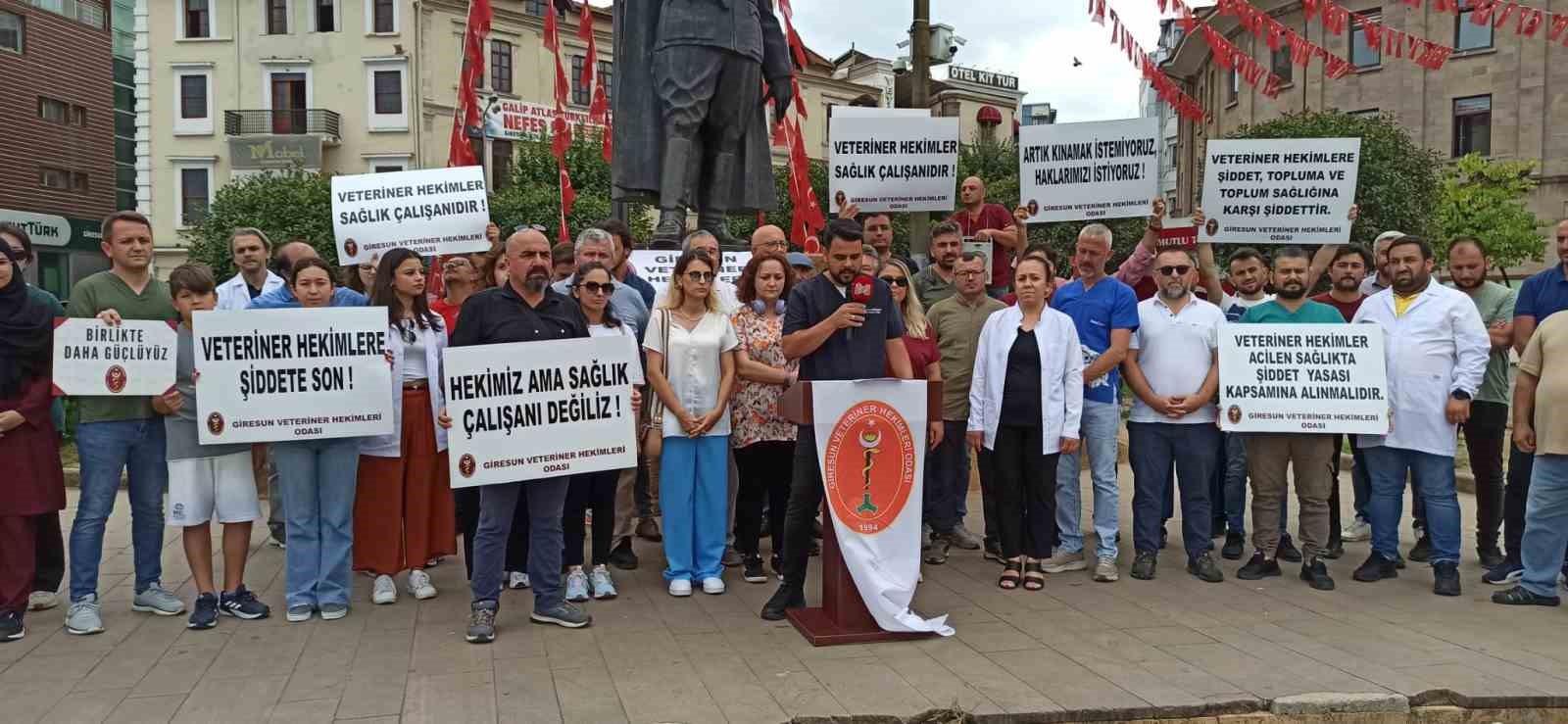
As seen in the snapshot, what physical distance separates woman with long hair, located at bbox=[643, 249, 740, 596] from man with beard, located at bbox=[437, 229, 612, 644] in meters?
0.71

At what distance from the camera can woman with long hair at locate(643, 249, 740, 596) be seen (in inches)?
249

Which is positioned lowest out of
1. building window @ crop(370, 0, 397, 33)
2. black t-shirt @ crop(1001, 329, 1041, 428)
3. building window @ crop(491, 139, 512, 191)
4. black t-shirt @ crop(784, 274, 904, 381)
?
black t-shirt @ crop(1001, 329, 1041, 428)

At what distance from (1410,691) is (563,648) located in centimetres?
359

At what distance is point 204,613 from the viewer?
571cm


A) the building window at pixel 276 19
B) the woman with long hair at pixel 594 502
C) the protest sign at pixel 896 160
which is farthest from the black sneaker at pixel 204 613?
the building window at pixel 276 19

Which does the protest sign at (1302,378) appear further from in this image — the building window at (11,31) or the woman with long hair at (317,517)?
the building window at (11,31)

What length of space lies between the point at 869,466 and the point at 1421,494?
366cm

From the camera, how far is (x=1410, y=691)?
4.61 metres

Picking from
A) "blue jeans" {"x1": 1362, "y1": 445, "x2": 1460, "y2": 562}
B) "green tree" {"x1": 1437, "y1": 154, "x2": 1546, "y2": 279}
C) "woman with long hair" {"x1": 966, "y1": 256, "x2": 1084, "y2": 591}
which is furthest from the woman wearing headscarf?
"green tree" {"x1": 1437, "y1": 154, "x2": 1546, "y2": 279}

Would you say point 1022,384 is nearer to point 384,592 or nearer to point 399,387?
point 399,387

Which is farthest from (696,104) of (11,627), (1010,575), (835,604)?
(11,627)

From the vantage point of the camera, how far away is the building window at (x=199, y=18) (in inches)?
1769

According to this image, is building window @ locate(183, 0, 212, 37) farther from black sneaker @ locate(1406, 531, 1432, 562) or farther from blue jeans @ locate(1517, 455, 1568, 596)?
blue jeans @ locate(1517, 455, 1568, 596)

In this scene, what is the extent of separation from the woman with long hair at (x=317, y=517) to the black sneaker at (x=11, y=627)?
119cm
